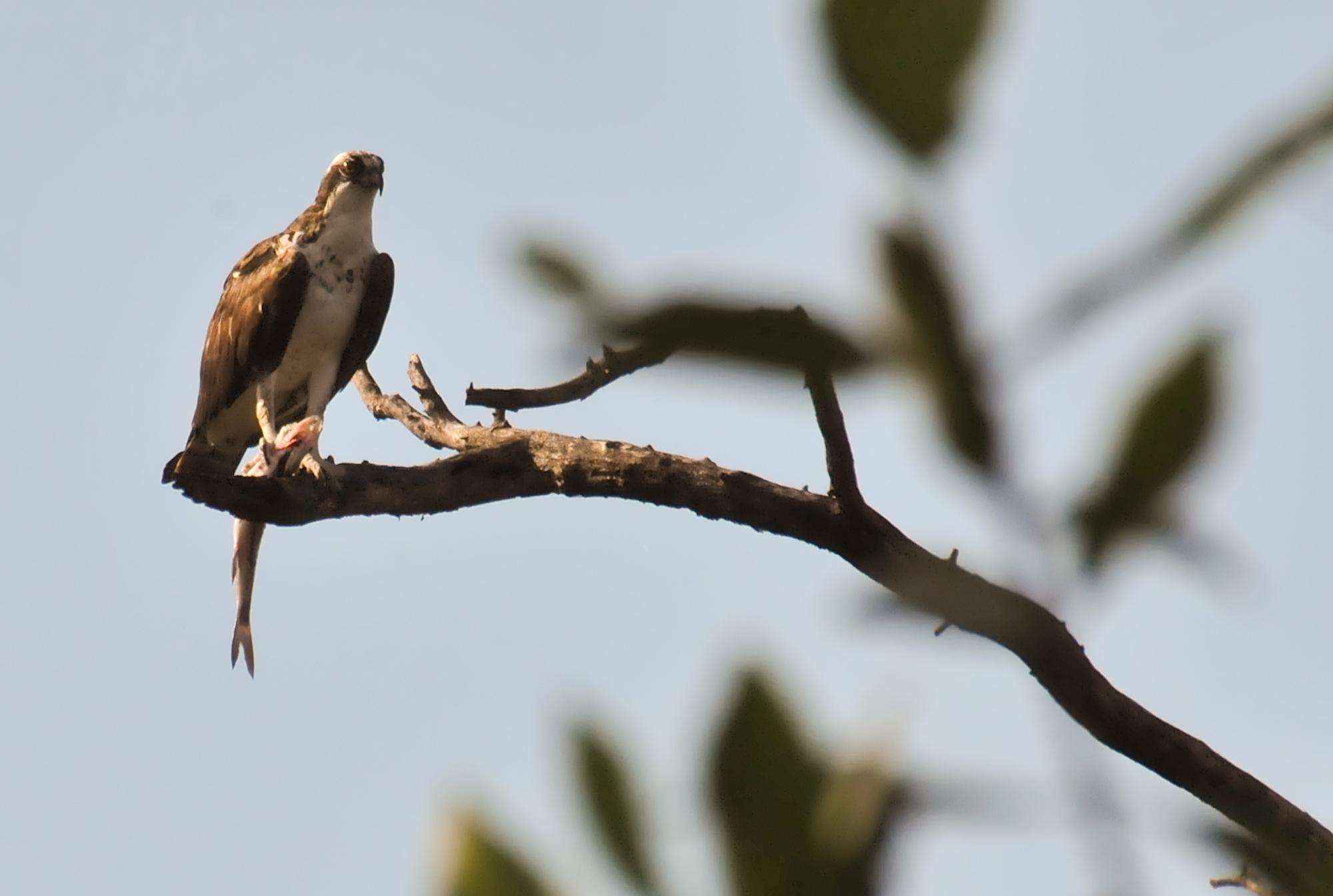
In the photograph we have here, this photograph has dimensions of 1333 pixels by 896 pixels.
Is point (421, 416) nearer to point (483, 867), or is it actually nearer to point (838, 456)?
point (838, 456)

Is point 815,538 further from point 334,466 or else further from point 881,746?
point 881,746

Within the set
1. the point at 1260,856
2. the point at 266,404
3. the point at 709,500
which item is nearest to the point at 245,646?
the point at 266,404

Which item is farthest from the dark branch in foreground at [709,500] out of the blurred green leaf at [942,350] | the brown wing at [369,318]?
the blurred green leaf at [942,350]

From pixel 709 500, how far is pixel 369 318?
3151 mm

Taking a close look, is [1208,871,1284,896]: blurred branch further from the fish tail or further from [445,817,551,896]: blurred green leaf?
the fish tail

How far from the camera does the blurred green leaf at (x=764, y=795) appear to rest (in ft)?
2.53

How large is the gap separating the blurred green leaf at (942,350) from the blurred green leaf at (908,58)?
47mm

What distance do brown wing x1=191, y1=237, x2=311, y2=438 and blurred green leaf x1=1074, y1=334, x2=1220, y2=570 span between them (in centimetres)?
674

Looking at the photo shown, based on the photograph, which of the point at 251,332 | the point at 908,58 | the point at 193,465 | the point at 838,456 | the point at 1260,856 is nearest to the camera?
the point at 908,58

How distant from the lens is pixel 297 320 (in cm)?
721

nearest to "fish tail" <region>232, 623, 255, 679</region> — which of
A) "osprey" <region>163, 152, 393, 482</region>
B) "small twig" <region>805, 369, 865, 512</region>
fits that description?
"osprey" <region>163, 152, 393, 482</region>

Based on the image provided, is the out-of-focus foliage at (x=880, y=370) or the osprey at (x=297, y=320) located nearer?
the out-of-focus foliage at (x=880, y=370)

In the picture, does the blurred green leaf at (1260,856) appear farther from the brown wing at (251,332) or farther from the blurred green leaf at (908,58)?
the brown wing at (251,332)

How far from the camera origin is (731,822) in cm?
79
